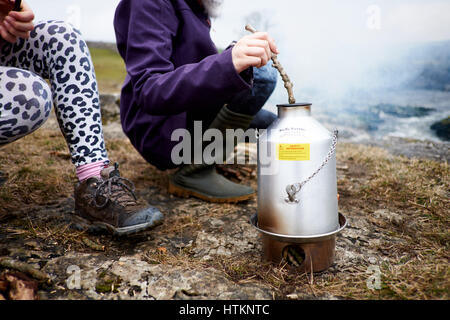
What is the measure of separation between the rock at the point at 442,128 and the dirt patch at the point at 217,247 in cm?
227

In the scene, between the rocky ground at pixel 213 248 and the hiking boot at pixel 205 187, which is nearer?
the rocky ground at pixel 213 248

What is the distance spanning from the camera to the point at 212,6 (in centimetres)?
186

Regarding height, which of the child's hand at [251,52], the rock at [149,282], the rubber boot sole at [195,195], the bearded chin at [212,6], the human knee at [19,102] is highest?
the bearded chin at [212,6]

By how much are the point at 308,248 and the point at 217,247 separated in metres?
0.43

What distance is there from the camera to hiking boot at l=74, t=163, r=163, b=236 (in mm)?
1507

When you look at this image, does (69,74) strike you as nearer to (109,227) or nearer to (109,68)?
(109,227)

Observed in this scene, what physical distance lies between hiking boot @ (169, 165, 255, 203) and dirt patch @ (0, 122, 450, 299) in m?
0.06

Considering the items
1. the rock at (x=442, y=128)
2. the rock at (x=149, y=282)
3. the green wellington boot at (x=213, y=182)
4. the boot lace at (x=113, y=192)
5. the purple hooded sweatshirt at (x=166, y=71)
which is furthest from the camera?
the rock at (x=442, y=128)

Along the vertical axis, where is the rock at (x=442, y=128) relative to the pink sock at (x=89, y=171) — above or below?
below

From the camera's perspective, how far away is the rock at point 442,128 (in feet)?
14.4

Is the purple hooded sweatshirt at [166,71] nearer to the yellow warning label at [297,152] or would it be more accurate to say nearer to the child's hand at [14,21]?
the yellow warning label at [297,152]

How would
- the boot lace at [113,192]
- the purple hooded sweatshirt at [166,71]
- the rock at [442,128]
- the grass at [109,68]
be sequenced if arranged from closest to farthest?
the purple hooded sweatshirt at [166,71] → the boot lace at [113,192] → the rock at [442,128] → the grass at [109,68]

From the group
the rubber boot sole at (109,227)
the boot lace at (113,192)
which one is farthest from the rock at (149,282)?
the boot lace at (113,192)

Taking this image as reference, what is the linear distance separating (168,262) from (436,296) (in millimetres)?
951
